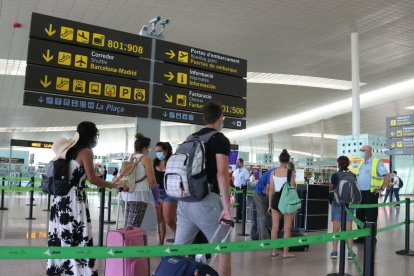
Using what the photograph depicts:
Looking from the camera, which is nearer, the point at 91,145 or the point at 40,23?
the point at 91,145

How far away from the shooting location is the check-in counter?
999cm

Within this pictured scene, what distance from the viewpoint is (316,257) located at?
6598 mm

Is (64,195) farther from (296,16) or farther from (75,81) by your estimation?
(296,16)

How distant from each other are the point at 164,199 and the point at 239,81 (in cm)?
410

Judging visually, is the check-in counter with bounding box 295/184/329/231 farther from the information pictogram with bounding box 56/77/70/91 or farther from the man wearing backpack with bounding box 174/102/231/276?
the man wearing backpack with bounding box 174/102/231/276

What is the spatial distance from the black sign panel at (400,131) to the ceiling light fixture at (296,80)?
3231 millimetres

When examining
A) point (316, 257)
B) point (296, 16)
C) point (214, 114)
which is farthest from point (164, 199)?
point (296, 16)

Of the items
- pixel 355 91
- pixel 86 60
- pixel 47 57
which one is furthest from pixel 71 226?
pixel 355 91

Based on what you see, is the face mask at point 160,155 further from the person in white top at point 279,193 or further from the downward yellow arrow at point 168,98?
the downward yellow arrow at point 168,98

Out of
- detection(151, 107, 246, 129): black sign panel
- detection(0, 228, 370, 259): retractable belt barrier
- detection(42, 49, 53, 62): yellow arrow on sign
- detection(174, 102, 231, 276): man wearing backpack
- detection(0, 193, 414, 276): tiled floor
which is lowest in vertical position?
detection(0, 193, 414, 276): tiled floor

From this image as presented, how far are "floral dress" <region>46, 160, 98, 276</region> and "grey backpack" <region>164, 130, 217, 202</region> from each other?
1.04 meters

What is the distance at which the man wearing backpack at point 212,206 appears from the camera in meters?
3.15

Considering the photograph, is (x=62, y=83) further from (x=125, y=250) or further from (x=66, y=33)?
(x=125, y=250)

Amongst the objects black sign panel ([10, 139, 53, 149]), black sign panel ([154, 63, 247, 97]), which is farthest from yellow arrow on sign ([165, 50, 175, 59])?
black sign panel ([10, 139, 53, 149])
